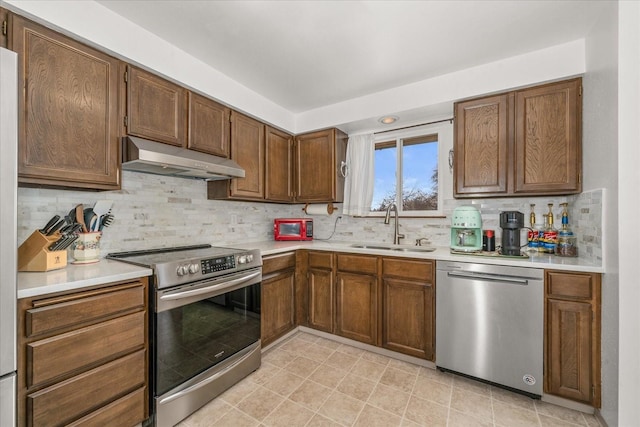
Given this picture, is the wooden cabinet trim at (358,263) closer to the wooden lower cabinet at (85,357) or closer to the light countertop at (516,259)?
the light countertop at (516,259)

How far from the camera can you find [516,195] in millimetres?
2189

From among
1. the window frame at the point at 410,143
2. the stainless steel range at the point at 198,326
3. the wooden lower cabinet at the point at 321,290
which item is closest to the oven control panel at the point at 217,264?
the stainless steel range at the point at 198,326

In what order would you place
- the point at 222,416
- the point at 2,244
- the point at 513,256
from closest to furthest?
the point at 2,244 → the point at 222,416 → the point at 513,256

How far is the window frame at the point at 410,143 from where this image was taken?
2.79 metres

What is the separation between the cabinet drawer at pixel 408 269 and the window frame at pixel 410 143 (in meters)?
0.74

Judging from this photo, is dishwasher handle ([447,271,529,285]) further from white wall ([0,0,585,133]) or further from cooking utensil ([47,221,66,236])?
cooking utensil ([47,221,66,236])

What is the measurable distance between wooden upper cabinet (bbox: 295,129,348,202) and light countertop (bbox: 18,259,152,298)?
195 cm

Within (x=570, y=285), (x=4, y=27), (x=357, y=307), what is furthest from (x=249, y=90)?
(x=570, y=285)

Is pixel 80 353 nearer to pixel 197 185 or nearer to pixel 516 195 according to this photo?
pixel 197 185

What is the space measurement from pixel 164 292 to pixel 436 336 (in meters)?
1.96

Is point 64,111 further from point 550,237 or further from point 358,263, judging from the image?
point 550,237

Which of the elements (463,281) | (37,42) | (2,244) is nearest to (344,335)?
(463,281)

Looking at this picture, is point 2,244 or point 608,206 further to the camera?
point 608,206

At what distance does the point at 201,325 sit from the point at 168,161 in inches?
42.9
